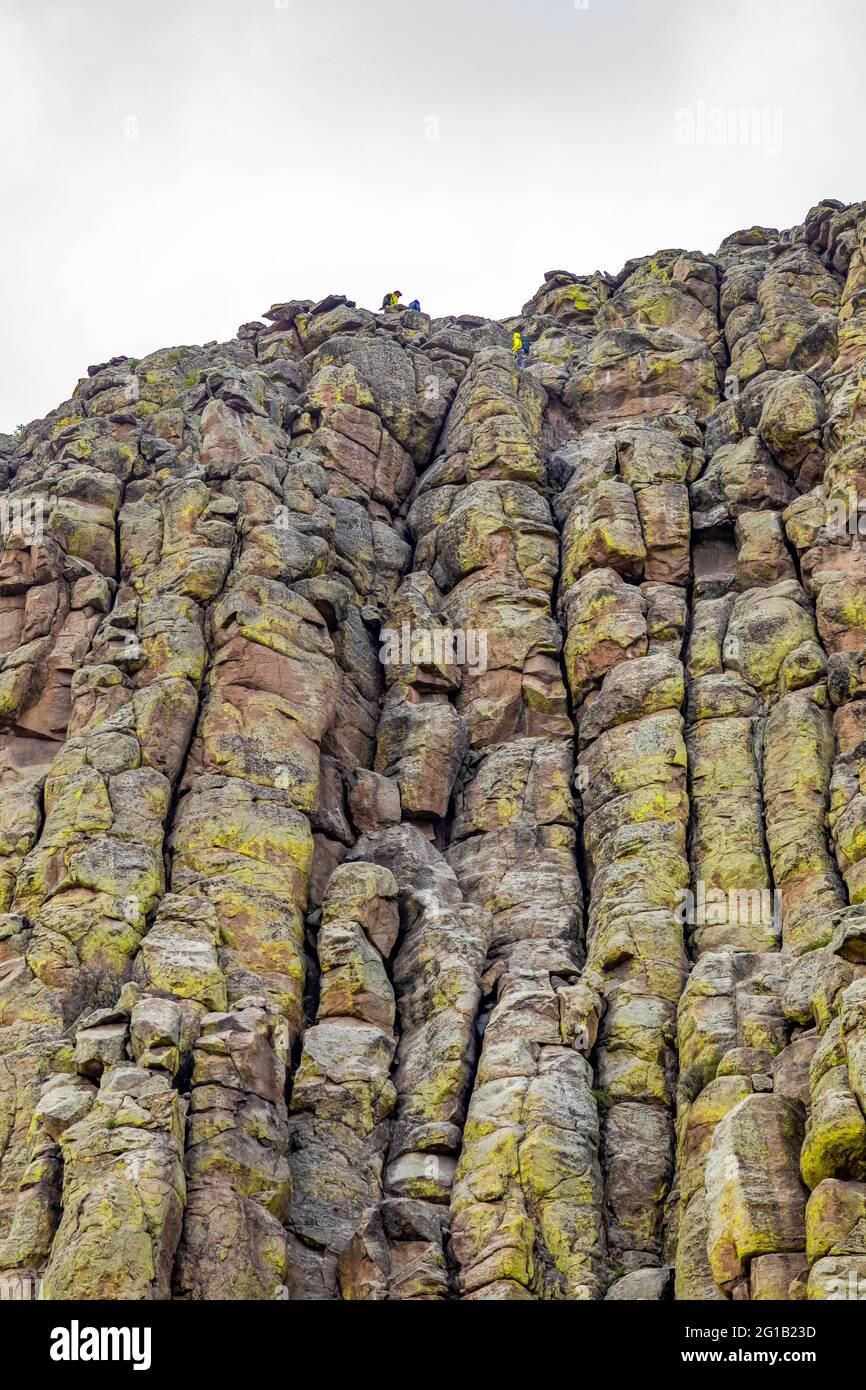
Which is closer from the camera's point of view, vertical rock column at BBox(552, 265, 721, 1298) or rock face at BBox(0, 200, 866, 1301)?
rock face at BBox(0, 200, 866, 1301)

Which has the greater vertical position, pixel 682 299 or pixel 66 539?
pixel 682 299

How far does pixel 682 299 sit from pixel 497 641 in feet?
122

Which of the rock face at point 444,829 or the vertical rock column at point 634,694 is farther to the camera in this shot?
the vertical rock column at point 634,694

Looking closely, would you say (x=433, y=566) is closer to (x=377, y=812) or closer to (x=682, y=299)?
(x=377, y=812)

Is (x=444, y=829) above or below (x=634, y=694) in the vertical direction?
below

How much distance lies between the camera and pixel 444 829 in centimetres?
6175

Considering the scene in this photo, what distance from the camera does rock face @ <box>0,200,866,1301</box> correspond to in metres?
42.7

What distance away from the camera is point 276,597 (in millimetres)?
62469

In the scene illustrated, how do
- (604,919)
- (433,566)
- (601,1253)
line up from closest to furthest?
(601,1253)
(604,919)
(433,566)

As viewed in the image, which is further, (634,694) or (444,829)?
(444,829)

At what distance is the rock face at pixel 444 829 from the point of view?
140 ft
